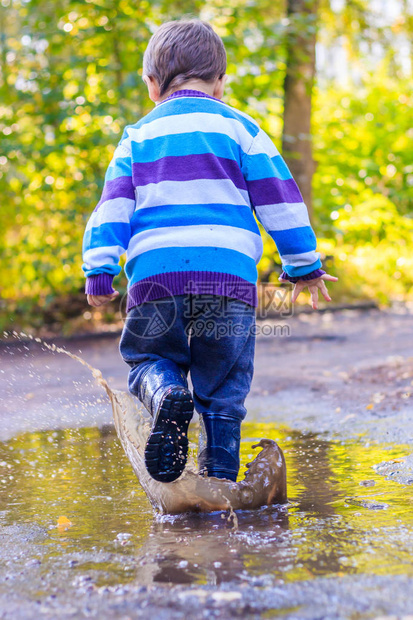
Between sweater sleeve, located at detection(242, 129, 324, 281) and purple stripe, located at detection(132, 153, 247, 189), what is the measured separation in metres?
0.08

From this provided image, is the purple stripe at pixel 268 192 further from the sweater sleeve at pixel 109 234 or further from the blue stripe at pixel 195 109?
the sweater sleeve at pixel 109 234

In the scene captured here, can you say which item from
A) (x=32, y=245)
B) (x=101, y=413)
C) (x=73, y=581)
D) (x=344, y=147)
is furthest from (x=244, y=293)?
(x=344, y=147)

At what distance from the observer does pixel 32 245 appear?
7434 millimetres

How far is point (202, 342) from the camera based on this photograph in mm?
2348

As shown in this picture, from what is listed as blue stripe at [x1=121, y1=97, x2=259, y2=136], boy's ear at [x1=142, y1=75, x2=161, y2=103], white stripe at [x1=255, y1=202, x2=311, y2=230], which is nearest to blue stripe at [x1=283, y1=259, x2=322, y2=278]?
white stripe at [x1=255, y1=202, x2=311, y2=230]

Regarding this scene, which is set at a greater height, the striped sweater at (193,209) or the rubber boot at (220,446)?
the striped sweater at (193,209)

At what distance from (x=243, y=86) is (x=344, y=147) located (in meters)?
3.59

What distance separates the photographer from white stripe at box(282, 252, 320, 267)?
8.05 feet

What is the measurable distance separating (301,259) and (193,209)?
43cm

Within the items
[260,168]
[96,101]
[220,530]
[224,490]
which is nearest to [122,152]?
[260,168]

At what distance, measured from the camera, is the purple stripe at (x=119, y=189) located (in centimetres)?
236

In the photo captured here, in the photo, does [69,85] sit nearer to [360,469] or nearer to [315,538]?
[360,469]

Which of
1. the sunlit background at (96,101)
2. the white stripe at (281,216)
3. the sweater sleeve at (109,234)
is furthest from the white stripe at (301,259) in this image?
the sunlit background at (96,101)

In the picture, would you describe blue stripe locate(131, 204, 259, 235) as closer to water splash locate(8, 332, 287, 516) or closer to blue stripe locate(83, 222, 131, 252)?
blue stripe locate(83, 222, 131, 252)
